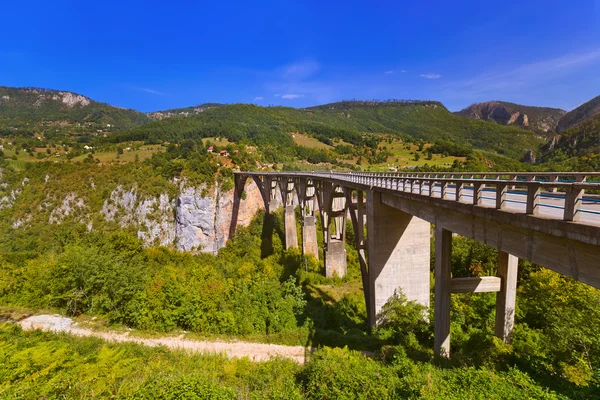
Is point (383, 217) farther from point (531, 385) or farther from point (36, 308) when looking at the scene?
point (36, 308)

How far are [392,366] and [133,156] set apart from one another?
7455 cm

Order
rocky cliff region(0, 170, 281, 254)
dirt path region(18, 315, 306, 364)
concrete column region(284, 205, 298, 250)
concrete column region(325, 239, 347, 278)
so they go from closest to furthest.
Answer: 1. dirt path region(18, 315, 306, 364)
2. concrete column region(325, 239, 347, 278)
3. concrete column region(284, 205, 298, 250)
4. rocky cliff region(0, 170, 281, 254)

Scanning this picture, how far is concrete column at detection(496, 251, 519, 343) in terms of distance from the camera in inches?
427

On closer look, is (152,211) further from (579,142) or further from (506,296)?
(579,142)

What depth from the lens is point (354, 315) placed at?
2112cm

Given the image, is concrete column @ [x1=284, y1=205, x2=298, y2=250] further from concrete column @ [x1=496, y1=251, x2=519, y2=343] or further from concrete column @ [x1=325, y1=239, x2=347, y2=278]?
concrete column @ [x1=496, y1=251, x2=519, y2=343]

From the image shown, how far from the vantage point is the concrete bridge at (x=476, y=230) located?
5.57 metres

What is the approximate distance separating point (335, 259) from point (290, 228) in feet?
35.0

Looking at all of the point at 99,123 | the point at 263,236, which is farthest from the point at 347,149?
the point at 99,123

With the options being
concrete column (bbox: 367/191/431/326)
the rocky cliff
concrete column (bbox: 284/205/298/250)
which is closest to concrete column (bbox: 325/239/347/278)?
concrete column (bbox: 284/205/298/250)

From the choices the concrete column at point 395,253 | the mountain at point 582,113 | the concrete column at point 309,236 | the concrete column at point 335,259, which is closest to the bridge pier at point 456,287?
the concrete column at point 395,253

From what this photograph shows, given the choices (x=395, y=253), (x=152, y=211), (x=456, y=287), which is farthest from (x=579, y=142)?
(x=152, y=211)

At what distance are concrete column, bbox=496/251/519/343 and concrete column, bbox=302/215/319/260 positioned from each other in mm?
22141

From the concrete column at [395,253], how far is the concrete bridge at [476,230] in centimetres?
6
